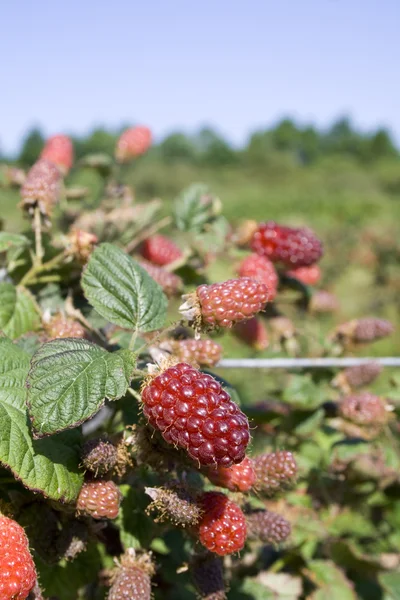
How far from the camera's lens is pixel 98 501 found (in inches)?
32.1

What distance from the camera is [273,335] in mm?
1703

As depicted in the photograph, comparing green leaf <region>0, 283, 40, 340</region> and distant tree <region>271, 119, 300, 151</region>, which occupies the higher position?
green leaf <region>0, 283, 40, 340</region>

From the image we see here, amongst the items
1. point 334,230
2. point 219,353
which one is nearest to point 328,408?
point 219,353

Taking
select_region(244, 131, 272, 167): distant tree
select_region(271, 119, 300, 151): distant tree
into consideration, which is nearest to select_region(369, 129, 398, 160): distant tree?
select_region(271, 119, 300, 151): distant tree

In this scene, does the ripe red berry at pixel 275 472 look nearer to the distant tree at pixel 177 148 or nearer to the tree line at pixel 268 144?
the tree line at pixel 268 144

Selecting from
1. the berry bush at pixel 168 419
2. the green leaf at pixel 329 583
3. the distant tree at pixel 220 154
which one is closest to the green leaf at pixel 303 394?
the berry bush at pixel 168 419

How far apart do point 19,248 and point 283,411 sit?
2.50 ft

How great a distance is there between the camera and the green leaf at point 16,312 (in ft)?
3.54

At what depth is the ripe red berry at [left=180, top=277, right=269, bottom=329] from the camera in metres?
0.84

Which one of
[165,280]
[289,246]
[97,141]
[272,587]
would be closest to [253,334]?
[289,246]

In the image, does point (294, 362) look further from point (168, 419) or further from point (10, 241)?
point (168, 419)

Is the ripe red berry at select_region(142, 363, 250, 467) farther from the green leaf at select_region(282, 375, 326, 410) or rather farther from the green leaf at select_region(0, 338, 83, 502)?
the green leaf at select_region(282, 375, 326, 410)

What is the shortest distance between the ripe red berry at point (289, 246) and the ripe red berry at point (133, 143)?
1.78 ft

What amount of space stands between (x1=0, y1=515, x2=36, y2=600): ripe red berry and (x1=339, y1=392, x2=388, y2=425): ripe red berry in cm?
84
